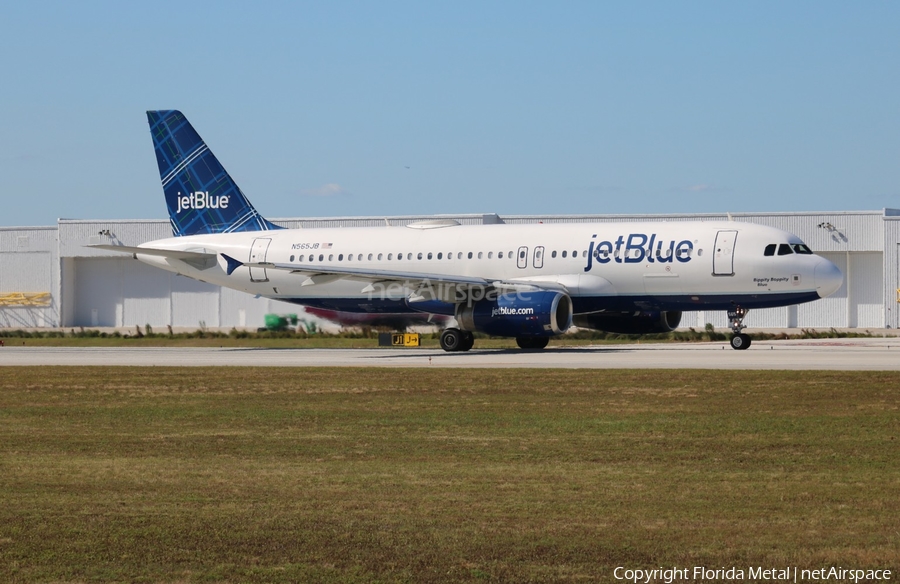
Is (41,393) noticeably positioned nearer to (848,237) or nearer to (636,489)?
(636,489)

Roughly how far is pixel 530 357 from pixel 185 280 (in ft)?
121

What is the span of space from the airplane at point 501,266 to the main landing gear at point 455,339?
5 centimetres

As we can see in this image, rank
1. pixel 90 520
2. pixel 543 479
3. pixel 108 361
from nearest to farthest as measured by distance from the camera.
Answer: pixel 90 520
pixel 543 479
pixel 108 361

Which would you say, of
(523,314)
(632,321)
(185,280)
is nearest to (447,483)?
(523,314)

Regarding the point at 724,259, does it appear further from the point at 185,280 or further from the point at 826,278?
the point at 185,280

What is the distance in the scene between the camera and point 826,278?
115ft

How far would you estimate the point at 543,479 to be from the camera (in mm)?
12664

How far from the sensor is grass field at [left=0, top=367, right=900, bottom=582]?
9.28 m

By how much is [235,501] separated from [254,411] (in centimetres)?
801

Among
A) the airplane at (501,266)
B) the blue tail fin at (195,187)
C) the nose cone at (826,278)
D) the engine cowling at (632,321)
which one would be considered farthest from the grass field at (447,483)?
the blue tail fin at (195,187)

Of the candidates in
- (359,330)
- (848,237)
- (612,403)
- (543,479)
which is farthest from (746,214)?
(543,479)

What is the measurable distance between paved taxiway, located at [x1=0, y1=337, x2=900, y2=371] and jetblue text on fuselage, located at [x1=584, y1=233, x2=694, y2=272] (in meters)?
2.81

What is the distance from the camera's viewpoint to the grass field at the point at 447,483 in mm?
9281

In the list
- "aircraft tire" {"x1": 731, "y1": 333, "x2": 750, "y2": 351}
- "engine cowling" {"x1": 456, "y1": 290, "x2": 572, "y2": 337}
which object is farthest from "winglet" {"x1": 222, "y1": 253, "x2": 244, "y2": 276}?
"aircraft tire" {"x1": 731, "y1": 333, "x2": 750, "y2": 351}
